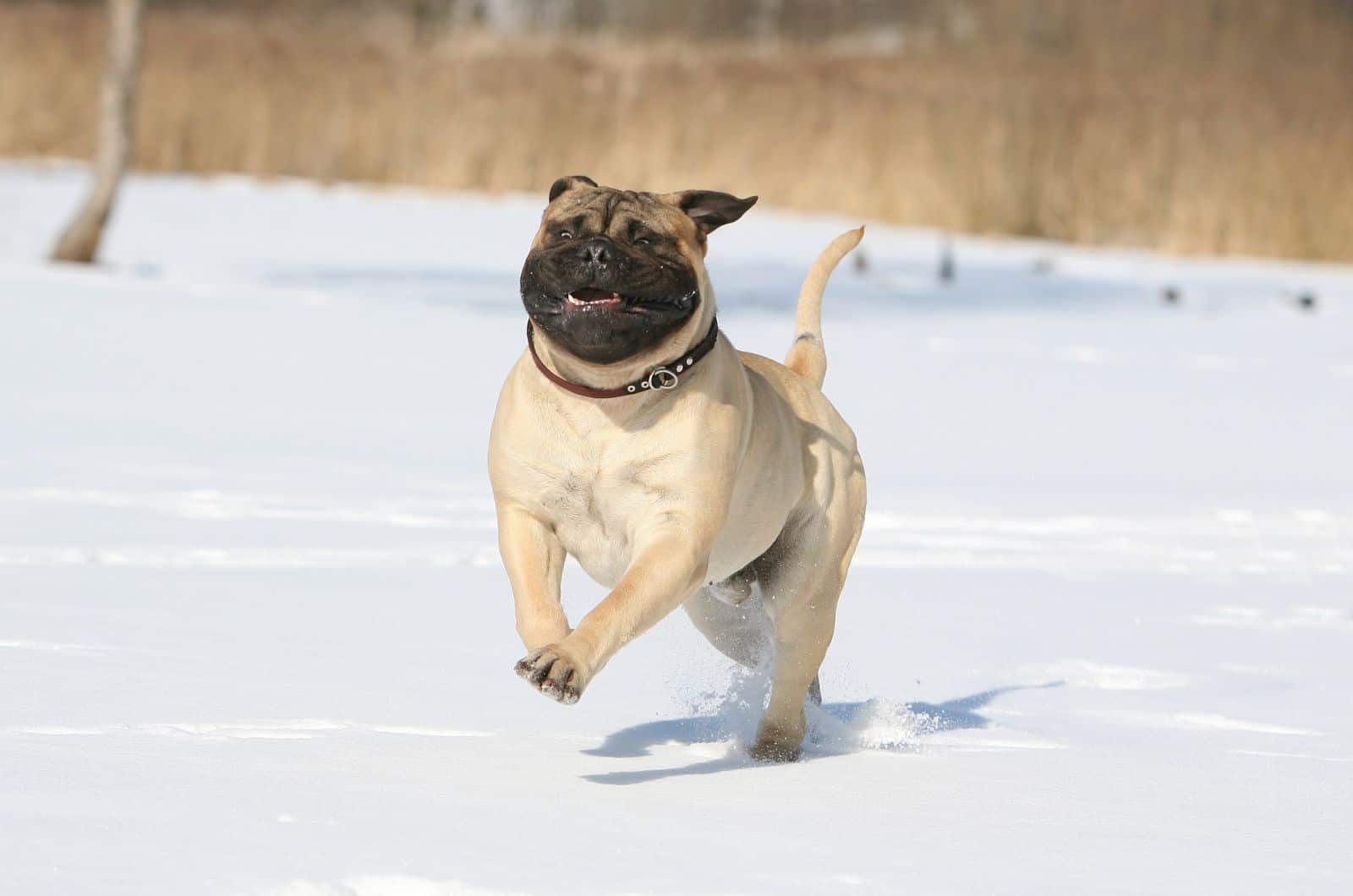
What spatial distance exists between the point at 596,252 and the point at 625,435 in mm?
397

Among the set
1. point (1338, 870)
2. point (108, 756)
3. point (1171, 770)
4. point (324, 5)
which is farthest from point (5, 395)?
point (324, 5)

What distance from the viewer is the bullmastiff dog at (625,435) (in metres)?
4.12

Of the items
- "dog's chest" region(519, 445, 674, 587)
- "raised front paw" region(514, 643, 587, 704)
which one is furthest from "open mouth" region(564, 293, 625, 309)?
"raised front paw" region(514, 643, 587, 704)

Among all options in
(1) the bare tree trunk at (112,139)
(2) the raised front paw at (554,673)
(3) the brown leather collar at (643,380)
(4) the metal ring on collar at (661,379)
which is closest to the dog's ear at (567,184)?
(3) the brown leather collar at (643,380)

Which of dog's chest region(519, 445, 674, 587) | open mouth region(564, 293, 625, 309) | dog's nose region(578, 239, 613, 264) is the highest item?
dog's nose region(578, 239, 613, 264)

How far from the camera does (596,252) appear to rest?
4129 millimetres

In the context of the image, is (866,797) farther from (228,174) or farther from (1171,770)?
(228,174)

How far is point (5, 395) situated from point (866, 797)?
629 cm

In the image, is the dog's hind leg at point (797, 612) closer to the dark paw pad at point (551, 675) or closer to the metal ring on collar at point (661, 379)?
the metal ring on collar at point (661, 379)

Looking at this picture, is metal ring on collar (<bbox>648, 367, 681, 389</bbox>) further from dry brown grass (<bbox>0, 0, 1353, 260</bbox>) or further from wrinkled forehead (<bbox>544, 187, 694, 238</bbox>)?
dry brown grass (<bbox>0, 0, 1353, 260</bbox>)

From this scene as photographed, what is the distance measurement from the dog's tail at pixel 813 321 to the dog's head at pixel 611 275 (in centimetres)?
88

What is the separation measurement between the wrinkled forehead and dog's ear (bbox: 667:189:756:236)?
4cm

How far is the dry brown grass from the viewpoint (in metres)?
18.9

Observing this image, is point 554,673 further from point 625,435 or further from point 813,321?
point 813,321
